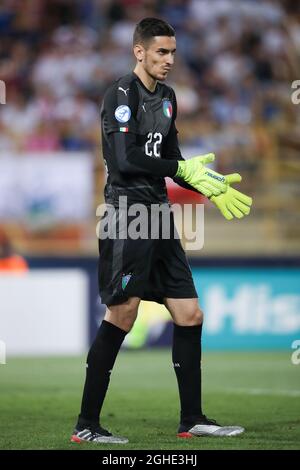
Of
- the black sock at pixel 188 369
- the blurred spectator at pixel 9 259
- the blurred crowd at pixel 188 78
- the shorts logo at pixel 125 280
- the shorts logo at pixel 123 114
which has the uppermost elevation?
the blurred crowd at pixel 188 78

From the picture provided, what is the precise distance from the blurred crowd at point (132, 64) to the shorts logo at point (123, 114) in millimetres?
8912

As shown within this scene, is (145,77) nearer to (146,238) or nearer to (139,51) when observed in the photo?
(139,51)

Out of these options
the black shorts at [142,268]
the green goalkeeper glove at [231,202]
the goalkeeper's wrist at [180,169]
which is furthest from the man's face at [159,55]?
the black shorts at [142,268]

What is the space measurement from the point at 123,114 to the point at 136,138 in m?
0.20

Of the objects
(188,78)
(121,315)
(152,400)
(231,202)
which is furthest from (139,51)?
(188,78)

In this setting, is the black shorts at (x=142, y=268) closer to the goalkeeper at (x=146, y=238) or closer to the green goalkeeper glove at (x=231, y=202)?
the goalkeeper at (x=146, y=238)

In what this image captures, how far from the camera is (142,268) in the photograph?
6020mm

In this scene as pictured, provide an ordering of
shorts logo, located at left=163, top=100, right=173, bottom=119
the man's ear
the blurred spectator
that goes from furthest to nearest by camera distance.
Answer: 1. the blurred spectator
2. shorts logo, located at left=163, top=100, right=173, bottom=119
3. the man's ear

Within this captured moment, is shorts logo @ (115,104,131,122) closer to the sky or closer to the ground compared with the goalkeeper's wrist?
closer to the sky

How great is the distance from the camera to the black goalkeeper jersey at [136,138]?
5.91m

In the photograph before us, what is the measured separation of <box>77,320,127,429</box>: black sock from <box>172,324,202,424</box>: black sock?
1.34ft

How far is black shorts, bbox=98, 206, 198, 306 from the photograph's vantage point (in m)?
5.98

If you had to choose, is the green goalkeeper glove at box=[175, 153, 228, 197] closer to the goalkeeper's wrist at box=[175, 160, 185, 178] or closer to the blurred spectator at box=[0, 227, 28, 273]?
the goalkeeper's wrist at box=[175, 160, 185, 178]

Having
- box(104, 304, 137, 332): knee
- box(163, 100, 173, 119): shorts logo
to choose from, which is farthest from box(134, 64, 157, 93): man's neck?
box(104, 304, 137, 332): knee
